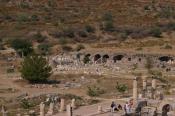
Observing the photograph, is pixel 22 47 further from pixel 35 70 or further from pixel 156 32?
pixel 156 32

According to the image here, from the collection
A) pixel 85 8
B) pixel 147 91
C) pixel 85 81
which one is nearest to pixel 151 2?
pixel 85 8

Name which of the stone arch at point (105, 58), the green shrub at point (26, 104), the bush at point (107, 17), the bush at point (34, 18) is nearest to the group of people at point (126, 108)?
the green shrub at point (26, 104)

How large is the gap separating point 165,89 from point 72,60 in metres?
20.2

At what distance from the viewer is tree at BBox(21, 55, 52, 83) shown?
51719 millimetres

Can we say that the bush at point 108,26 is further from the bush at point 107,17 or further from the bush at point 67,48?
the bush at point 67,48


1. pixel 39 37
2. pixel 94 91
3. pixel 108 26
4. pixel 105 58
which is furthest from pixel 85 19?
pixel 94 91

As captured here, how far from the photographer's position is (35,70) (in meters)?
51.8

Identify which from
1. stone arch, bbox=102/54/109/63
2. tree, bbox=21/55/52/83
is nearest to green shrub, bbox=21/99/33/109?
tree, bbox=21/55/52/83

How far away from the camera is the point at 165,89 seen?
151ft

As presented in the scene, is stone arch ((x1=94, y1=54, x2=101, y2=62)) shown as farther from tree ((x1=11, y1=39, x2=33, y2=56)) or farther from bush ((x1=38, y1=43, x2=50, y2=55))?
tree ((x1=11, y1=39, x2=33, y2=56))

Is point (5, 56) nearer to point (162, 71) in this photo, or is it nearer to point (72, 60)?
point (72, 60)

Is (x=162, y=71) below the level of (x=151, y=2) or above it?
below

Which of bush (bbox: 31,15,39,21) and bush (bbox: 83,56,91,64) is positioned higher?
bush (bbox: 31,15,39,21)

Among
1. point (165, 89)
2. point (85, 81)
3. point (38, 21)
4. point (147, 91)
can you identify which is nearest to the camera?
point (147, 91)
